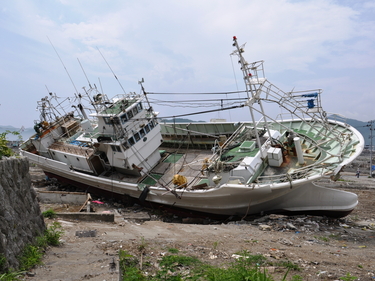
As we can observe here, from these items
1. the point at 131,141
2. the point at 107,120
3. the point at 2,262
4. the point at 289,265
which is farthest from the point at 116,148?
the point at 289,265

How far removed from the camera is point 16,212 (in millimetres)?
5395

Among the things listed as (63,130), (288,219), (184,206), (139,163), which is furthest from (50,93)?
(288,219)

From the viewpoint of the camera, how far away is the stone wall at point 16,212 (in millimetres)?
4797

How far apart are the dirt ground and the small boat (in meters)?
1.11

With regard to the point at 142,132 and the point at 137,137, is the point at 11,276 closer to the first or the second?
the point at 137,137

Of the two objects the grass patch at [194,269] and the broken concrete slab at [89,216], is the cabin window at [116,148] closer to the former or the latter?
the broken concrete slab at [89,216]

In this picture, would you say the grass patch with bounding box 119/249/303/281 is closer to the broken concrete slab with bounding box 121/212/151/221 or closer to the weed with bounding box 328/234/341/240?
the weed with bounding box 328/234/341/240

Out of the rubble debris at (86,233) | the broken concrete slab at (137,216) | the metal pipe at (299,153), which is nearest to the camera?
the rubble debris at (86,233)

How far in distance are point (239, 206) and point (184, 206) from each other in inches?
94.5

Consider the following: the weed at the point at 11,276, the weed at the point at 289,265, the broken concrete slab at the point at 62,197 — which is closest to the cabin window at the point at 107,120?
the broken concrete slab at the point at 62,197

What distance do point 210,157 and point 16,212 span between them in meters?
9.67

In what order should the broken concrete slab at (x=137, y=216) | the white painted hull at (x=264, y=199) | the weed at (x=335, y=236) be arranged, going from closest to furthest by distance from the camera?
1. the weed at (x=335, y=236)
2. the white painted hull at (x=264, y=199)
3. the broken concrete slab at (x=137, y=216)

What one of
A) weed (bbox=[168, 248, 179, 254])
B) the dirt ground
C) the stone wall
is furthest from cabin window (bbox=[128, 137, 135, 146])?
weed (bbox=[168, 248, 179, 254])

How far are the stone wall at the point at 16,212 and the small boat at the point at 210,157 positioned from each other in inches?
254
